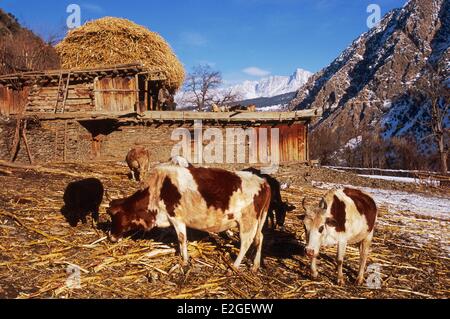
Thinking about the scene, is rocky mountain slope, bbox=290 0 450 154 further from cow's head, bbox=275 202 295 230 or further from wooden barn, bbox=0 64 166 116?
cow's head, bbox=275 202 295 230

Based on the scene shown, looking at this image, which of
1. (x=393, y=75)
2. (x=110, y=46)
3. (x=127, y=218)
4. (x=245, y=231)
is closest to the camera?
(x=245, y=231)

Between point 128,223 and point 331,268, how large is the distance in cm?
410

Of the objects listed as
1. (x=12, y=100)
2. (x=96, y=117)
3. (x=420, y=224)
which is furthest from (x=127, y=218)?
(x=12, y=100)

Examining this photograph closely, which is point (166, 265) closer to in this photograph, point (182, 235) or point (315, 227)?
point (182, 235)

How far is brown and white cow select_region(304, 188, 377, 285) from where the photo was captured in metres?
6.03

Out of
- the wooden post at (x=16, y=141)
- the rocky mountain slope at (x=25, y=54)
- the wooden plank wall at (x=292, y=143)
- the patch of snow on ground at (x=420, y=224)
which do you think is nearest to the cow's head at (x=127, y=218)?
the patch of snow on ground at (x=420, y=224)

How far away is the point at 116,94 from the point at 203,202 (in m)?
18.9

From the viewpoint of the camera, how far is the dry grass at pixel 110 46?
2605cm

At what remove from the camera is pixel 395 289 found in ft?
21.0
